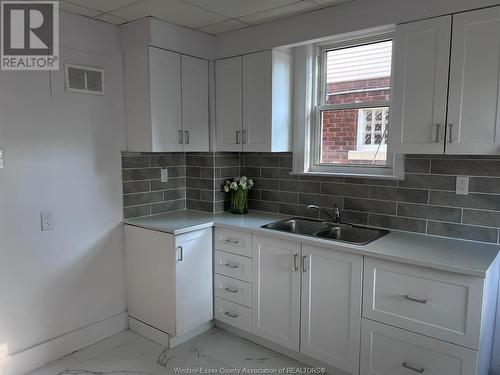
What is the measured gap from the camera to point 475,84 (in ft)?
6.63

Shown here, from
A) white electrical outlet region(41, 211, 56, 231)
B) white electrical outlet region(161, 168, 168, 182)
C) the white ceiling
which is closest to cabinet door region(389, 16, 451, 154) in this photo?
the white ceiling

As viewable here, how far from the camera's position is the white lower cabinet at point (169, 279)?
271 centimetres

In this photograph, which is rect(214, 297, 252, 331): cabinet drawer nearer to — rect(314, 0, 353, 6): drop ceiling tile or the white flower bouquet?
the white flower bouquet

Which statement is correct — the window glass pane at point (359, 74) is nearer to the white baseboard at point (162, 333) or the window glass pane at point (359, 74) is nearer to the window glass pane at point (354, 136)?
the window glass pane at point (354, 136)

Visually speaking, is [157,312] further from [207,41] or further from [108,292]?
[207,41]

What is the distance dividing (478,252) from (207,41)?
245cm

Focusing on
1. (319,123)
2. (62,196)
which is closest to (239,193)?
(319,123)

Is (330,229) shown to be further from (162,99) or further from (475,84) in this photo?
(162,99)

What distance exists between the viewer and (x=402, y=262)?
2023 millimetres

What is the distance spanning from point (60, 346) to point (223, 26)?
2.62m

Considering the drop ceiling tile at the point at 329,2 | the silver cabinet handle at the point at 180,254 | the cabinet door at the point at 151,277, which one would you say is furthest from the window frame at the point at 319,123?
the cabinet door at the point at 151,277

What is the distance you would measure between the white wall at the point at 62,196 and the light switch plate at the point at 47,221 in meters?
0.03

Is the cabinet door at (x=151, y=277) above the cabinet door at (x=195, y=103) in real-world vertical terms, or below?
below

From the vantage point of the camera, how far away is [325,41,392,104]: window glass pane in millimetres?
2641
